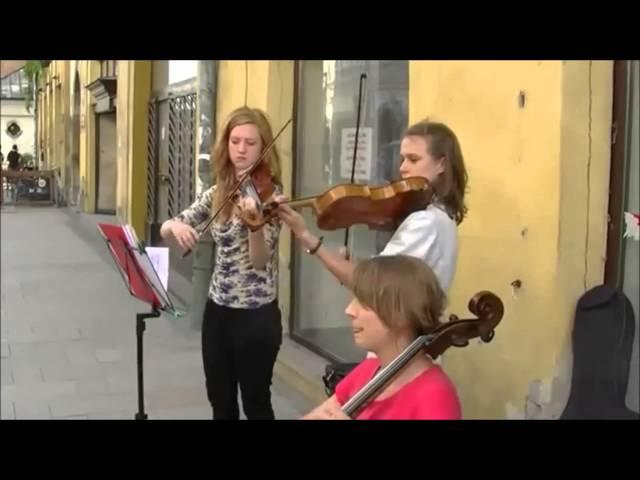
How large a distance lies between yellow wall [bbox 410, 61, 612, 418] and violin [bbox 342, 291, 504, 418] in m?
1.37

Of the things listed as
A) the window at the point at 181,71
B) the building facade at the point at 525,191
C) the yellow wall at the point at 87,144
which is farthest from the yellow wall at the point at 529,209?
the yellow wall at the point at 87,144

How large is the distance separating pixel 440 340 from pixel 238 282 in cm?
122

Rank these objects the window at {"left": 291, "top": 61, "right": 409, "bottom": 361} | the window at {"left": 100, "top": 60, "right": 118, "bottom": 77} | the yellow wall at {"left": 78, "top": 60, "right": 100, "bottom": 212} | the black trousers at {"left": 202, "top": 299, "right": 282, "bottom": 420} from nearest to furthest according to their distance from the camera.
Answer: the black trousers at {"left": 202, "top": 299, "right": 282, "bottom": 420}
the window at {"left": 291, "top": 61, "right": 409, "bottom": 361}
the window at {"left": 100, "top": 60, "right": 118, "bottom": 77}
the yellow wall at {"left": 78, "top": 60, "right": 100, "bottom": 212}

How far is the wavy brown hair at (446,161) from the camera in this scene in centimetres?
250

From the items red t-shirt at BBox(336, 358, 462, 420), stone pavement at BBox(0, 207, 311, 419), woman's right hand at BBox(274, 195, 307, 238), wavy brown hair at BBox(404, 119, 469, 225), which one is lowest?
stone pavement at BBox(0, 207, 311, 419)

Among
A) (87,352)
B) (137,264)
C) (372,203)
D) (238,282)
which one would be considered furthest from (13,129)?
(372,203)

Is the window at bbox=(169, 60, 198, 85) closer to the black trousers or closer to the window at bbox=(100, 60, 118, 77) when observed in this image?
the window at bbox=(100, 60, 118, 77)

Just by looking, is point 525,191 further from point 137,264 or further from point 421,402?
point 421,402

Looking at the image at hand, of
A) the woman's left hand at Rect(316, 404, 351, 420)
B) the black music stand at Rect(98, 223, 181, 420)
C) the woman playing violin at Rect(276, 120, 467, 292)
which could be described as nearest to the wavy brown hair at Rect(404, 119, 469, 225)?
the woman playing violin at Rect(276, 120, 467, 292)

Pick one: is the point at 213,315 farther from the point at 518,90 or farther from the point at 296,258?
the point at 296,258

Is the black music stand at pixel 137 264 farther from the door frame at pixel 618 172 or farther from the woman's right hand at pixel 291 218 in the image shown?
the door frame at pixel 618 172

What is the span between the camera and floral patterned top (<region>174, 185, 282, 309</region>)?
3.07 metres
